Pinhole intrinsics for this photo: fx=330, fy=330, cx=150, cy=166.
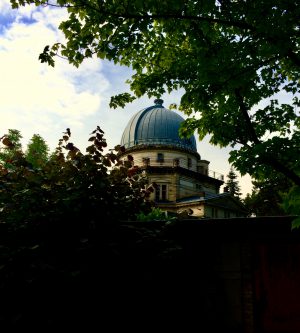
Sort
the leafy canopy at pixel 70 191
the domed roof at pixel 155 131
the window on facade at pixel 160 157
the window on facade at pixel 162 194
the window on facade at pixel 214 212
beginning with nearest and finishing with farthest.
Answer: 1. the leafy canopy at pixel 70 191
2. the window on facade at pixel 214 212
3. the window on facade at pixel 162 194
4. the window on facade at pixel 160 157
5. the domed roof at pixel 155 131

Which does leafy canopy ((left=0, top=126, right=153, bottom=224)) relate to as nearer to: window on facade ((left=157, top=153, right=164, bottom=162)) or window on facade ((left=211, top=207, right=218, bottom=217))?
window on facade ((left=211, top=207, right=218, bottom=217))

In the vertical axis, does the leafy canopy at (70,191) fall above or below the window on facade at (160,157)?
below

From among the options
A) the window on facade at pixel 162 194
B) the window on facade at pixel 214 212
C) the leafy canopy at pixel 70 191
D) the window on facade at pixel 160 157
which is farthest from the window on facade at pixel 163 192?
the leafy canopy at pixel 70 191

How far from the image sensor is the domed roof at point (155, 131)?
48562 mm

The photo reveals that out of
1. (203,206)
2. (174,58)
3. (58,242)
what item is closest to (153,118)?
(203,206)

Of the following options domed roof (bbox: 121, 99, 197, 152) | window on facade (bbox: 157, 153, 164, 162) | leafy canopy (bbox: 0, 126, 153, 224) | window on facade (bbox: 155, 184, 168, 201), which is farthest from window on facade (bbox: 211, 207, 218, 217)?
leafy canopy (bbox: 0, 126, 153, 224)

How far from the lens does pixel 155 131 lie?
1929 inches

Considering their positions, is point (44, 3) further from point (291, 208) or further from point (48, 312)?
point (291, 208)

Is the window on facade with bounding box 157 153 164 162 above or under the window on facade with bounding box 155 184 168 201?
above

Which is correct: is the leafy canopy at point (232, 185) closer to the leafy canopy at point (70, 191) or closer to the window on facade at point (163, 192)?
the window on facade at point (163, 192)

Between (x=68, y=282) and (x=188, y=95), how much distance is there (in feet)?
12.9

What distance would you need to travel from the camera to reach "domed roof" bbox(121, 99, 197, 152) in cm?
4856

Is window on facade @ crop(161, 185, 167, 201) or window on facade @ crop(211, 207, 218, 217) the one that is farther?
window on facade @ crop(161, 185, 167, 201)

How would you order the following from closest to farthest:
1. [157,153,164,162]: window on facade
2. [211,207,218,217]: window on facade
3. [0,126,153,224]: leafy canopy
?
1. [0,126,153,224]: leafy canopy
2. [211,207,218,217]: window on facade
3. [157,153,164,162]: window on facade
